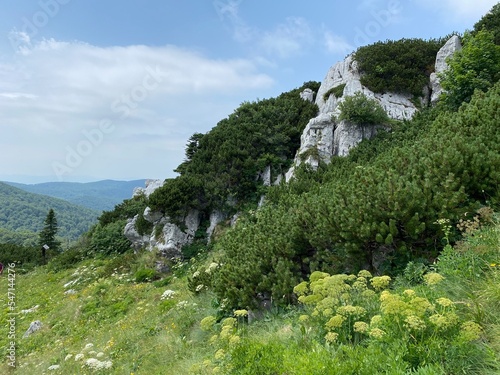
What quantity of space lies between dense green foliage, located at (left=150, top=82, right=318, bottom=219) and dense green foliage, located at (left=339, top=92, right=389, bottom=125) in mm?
4557

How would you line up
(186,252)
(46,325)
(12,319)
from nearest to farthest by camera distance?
1. (46,325)
2. (12,319)
3. (186,252)

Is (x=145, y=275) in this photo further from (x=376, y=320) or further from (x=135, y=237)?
(x=376, y=320)

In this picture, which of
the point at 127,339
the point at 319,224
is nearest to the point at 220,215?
the point at 127,339

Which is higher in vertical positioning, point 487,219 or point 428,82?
point 428,82

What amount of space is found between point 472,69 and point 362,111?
4.75 meters

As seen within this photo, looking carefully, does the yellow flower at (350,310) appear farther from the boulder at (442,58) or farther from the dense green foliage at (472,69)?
the boulder at (442,58)

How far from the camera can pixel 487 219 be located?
213 inches

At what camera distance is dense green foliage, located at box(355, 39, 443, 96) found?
18.9m

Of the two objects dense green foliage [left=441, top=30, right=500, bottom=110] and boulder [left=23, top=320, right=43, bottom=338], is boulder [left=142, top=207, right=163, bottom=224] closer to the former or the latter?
boulder [left=23, top=320, right=43, bottom=338]

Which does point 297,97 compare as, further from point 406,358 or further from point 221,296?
point 406,358

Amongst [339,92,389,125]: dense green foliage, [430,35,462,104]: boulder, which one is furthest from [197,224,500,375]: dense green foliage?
[430,35,462,104]: boulder

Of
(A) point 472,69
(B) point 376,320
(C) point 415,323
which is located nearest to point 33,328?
(B) point 376,320

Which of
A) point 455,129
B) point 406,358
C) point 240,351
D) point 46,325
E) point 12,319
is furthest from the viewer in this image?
point 12,319

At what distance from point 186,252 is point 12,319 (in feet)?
27.6
